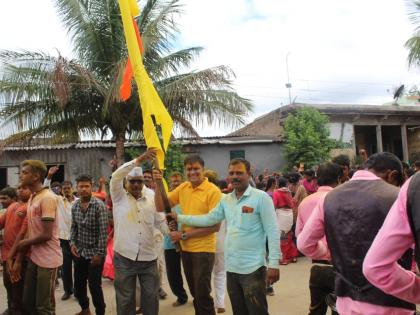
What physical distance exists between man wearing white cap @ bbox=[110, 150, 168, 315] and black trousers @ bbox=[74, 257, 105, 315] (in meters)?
0.94

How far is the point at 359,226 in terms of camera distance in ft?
8.05

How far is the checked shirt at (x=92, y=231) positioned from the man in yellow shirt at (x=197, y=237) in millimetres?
1125

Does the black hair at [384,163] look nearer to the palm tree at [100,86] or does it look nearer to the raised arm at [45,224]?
the raised arm at [45,224]

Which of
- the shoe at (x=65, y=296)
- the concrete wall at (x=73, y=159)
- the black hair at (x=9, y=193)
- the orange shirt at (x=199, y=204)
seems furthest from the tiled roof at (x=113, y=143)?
the orange shirt at (x=199, y=204)

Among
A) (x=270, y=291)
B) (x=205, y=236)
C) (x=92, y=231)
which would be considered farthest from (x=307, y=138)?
(x=205, y=236)

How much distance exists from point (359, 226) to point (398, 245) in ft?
2.90

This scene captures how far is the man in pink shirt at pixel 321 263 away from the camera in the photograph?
3.67 m

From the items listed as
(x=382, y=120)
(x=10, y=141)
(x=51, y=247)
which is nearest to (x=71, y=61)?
(x=10, y=141)

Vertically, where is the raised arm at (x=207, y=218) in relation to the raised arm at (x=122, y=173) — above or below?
below

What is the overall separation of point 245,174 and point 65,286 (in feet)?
13.4

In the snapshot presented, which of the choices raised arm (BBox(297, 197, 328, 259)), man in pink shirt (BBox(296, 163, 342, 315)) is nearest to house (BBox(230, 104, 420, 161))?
man in pink shirt (BBox(296, 163, 342, 315))

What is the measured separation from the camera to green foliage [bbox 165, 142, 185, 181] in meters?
14.8

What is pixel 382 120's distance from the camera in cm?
2064

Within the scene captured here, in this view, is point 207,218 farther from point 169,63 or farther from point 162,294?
point 169,63
